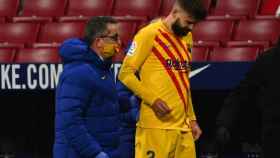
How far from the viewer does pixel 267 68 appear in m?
4.98

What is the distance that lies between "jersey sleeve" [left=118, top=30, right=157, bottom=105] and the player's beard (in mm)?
133

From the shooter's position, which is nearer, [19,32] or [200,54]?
[200,54]

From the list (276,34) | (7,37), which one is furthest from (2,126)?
(276,34)

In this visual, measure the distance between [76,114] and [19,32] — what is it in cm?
592

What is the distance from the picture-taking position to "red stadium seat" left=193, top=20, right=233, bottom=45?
9.79 meters

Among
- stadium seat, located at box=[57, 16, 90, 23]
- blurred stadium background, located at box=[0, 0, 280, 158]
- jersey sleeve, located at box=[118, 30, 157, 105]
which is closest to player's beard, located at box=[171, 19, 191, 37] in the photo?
jersey sleeve, located at box=[118, 30, 157, 105]

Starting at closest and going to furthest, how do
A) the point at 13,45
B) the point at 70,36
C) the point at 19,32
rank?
the point at 13,45 → the point at 70,36 → the point at 19,32

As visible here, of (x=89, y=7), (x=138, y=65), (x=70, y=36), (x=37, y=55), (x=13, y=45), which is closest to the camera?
(x=138, y=65)

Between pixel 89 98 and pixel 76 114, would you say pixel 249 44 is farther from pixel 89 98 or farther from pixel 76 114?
pixel 76 114

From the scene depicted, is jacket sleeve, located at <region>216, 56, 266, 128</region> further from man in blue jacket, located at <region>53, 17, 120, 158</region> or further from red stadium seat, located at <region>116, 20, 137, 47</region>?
red stadium seat, located at <region>116, 20, 137, 47</region>

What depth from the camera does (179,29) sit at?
5637 mm

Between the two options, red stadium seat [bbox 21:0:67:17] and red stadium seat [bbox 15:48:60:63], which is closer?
red stadium seat [bbox 15:48:60:63]

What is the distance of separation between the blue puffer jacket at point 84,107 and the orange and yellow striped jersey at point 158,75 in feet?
1.00

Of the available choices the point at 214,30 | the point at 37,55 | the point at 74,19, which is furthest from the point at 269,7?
the point at 37,55
